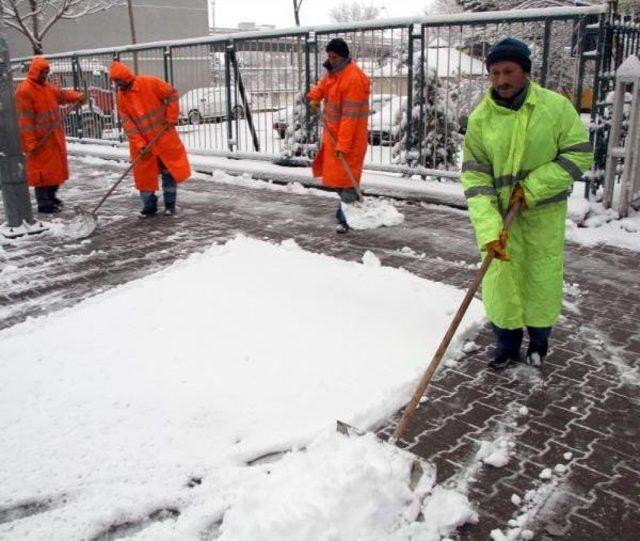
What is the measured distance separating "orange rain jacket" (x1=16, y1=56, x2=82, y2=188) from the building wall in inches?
931

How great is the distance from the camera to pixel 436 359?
299 cm

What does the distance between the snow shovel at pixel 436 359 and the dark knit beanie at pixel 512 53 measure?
2.23 feet

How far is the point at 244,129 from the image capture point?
1092 cm

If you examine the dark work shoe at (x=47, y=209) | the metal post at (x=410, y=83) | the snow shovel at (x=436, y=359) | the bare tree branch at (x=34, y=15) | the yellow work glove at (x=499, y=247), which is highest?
the bare tree branch at (x=34, y=15)

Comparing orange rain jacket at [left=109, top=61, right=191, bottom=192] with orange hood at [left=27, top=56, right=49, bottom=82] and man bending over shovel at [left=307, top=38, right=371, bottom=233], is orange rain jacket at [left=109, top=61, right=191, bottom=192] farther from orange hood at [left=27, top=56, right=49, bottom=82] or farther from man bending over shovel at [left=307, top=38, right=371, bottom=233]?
man bending over shovel at [left=307, top=38, right=371, bottom=233]

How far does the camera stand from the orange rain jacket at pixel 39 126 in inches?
308

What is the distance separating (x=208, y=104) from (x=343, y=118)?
5062 millimetres

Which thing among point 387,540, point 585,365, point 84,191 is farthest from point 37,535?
point 84,191

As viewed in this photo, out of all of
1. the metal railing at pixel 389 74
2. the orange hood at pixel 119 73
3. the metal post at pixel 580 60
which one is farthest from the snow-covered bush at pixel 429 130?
the orange hood at pixel 119 73

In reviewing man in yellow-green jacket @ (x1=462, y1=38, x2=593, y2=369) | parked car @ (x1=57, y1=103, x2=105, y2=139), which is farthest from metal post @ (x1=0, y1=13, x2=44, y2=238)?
parked car @ (x1=57, y1=103, x2=105, y2=139)

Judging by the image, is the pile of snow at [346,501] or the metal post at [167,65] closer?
the pile of snow at [346,501]

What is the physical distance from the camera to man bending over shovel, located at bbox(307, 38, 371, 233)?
6.32 m

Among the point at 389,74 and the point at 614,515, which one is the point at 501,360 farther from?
the point at 389,74

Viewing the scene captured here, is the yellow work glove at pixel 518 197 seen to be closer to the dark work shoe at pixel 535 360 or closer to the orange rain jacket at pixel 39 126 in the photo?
the dark work shoe at pixel 535 360
